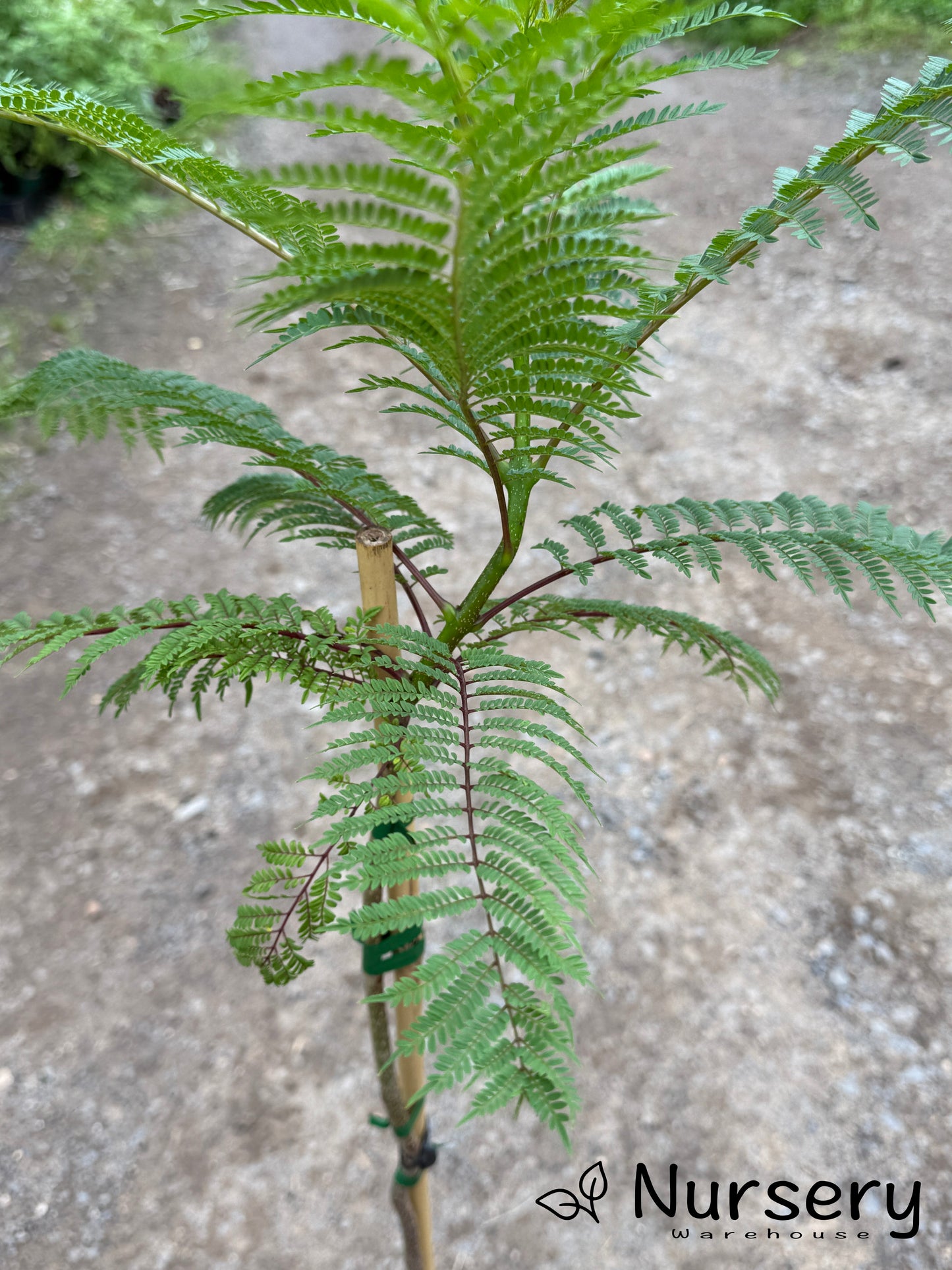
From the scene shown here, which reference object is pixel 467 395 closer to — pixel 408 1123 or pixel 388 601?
pixel 388 601

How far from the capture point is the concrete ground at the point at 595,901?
5.71 ft

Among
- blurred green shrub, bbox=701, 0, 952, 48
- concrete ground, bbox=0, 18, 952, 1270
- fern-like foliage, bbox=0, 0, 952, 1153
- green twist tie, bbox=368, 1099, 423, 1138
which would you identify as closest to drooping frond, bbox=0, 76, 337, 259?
fern-like foliage, bbox=0, 0, 952, 1153

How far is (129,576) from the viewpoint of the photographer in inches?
115

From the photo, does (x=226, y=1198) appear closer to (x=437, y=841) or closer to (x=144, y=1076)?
(x=144, y=1076)

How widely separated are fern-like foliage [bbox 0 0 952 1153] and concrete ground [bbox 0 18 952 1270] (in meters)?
0.47

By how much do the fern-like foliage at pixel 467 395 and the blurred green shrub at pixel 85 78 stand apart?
4309 mm

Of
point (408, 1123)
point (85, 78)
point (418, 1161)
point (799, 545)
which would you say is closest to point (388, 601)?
point (799, 545)

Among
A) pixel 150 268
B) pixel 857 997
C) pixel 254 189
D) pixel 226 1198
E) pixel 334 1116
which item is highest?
pixel 150 268

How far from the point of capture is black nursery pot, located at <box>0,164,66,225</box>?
4.33m

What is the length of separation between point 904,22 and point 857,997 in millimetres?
6263

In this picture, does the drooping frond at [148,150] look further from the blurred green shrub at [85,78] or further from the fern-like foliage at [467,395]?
the blurred green shrub at [85,78]

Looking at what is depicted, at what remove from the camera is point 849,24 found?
18.7 feet

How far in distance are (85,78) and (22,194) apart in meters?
0.77

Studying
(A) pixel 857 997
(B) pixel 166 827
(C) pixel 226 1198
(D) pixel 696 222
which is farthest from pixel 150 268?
(A) pixel 857 997
